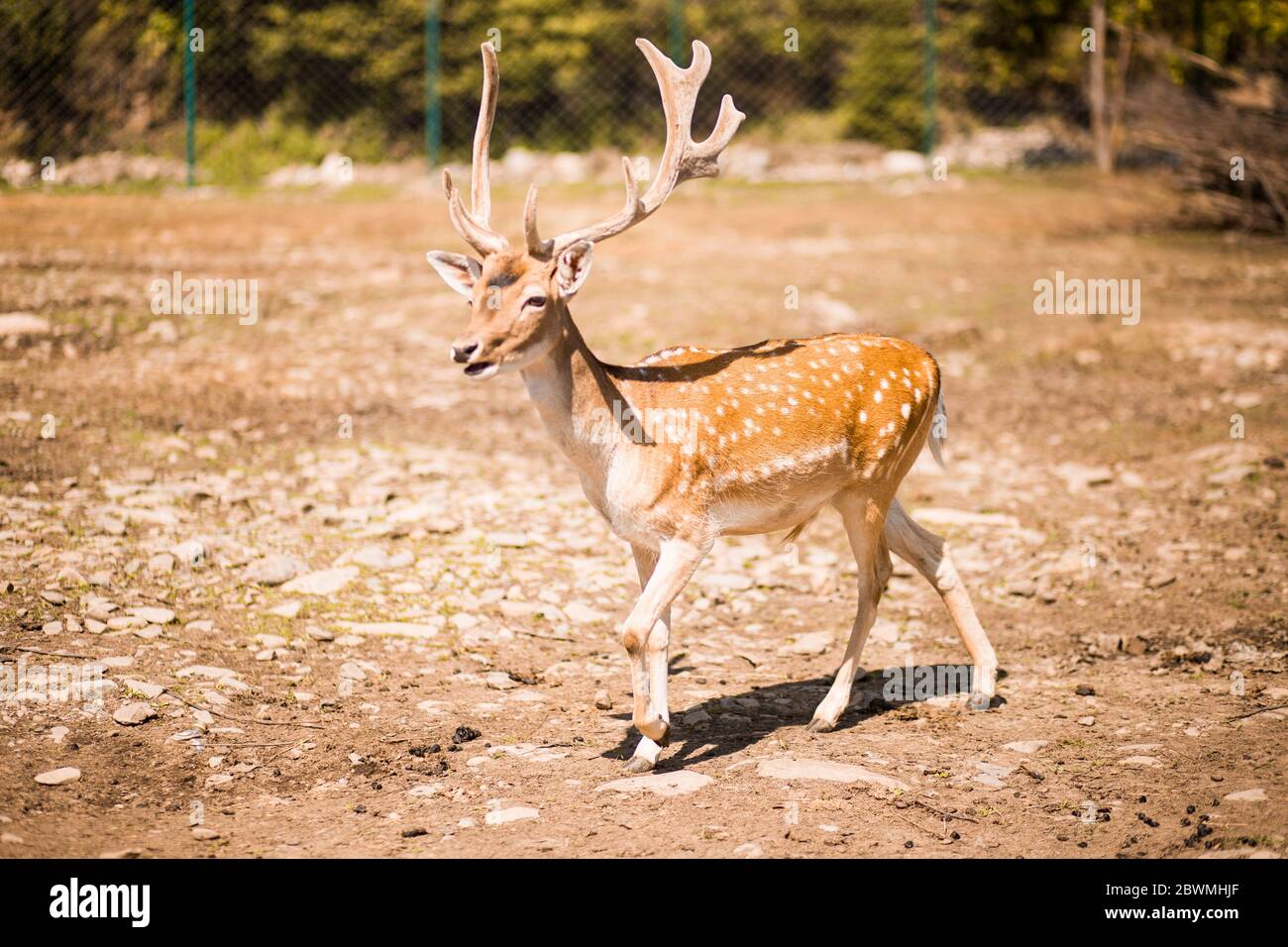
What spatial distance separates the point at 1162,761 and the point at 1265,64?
15113 millimetres

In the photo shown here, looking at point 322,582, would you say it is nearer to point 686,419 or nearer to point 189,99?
point 686,419

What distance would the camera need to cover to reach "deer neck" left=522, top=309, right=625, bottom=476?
6.11 m

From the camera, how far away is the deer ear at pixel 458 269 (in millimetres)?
6086

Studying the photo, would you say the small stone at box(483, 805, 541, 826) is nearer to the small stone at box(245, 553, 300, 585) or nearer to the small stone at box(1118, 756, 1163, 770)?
the small stone at box(1118, 756, 1163, 770)

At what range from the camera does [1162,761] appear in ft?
19.9

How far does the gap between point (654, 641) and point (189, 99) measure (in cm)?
1442

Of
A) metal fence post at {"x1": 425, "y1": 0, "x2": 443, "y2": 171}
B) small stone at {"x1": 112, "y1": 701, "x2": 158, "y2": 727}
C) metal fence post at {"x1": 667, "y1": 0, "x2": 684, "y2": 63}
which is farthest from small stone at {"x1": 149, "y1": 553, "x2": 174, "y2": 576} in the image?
metal fence post at {"x1": 667, "y1": 0, "x2": 684, "y2": 63}

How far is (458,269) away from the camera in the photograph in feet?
20.4

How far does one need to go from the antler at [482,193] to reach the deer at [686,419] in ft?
0.03

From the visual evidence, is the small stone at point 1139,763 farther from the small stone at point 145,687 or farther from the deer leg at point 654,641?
the small stone at point 145,687

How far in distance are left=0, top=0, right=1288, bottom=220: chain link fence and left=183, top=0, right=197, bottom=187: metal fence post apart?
3cm

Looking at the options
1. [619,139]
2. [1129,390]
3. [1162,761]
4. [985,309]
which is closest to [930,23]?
[619,139]

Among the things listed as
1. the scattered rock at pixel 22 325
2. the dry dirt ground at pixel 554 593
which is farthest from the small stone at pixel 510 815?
the scattered rock at pixel 22 325
